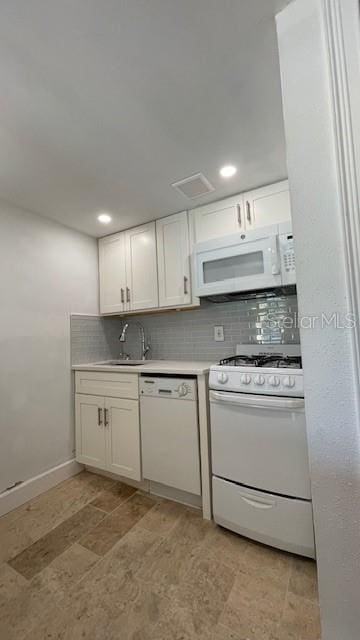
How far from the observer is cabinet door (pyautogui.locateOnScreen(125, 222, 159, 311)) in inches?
91.1

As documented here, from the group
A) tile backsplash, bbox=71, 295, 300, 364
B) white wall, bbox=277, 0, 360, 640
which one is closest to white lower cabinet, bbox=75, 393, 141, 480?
tile backsplash, bbox=71, 295, 300, 364

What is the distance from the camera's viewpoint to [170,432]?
1747mm

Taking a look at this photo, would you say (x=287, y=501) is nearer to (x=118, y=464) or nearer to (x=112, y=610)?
(x=112, y=610)

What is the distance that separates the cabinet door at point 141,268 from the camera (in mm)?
2313

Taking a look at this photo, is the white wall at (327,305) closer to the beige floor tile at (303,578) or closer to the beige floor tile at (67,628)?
the beige floor tile at (303,578)

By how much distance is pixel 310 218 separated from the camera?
71cm

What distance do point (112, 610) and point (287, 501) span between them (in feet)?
2.96

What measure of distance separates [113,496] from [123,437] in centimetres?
41

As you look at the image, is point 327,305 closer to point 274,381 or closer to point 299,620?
point 274,381

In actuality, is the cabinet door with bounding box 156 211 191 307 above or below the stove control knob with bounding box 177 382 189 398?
above

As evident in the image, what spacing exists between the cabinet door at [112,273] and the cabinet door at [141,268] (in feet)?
0.24

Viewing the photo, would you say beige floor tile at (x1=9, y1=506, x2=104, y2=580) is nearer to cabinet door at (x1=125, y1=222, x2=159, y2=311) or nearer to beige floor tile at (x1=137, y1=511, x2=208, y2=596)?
beige floor tile at (x1=137, y1=511, x2=208, y2=596)

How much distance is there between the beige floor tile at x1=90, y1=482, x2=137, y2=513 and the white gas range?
0.71 metres

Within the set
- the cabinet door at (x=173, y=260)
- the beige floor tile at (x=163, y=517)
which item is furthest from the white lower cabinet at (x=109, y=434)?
the cabinet door at (x=173, y=260)
